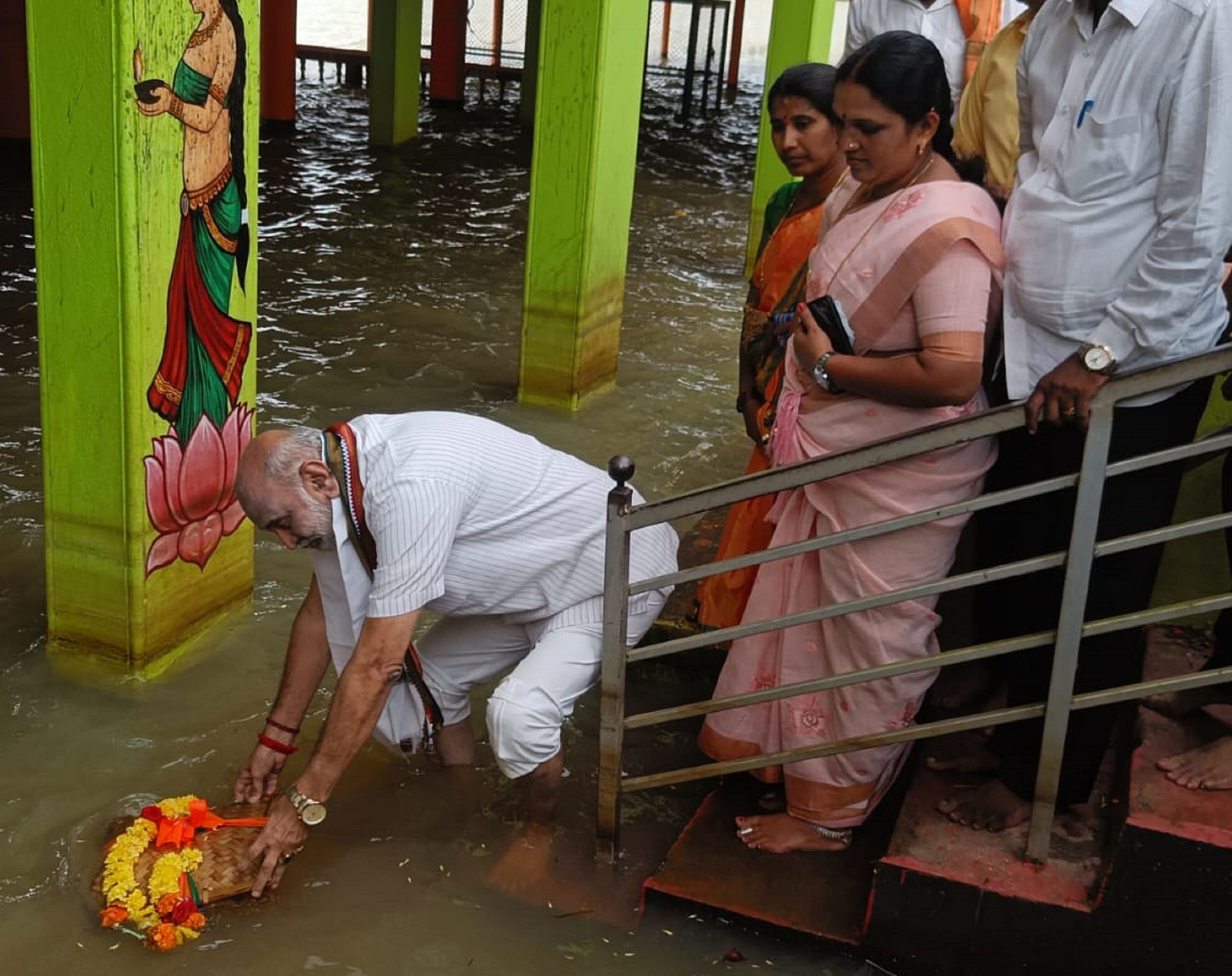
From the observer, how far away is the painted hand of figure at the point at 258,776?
3264 millimetres

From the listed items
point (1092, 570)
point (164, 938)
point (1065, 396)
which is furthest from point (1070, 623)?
point (164, 938)

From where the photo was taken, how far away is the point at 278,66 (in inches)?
551

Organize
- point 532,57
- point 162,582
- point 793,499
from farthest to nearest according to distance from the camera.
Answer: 1. point 532,57
2. point 162,582
3. point 793,499

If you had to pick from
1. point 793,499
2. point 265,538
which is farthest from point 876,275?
point 265,538

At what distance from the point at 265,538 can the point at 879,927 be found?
2935 mm

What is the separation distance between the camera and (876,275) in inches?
109

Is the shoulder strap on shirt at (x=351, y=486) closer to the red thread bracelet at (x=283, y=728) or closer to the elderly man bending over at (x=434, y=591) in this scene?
the elderly man bending over at (x=434, y=591)

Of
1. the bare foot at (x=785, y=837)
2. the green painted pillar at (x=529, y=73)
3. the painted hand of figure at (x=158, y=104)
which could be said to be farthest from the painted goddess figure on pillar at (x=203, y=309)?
the green painted pillar at (x=529, y=73)

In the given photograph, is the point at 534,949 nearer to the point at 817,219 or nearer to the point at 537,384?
the point at 817,219

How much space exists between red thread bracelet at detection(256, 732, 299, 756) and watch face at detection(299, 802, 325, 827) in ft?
1.34

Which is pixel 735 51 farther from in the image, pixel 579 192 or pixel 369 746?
pixel 369 746

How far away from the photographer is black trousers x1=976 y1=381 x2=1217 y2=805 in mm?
2650

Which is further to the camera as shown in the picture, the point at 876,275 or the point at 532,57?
the point at 532,57

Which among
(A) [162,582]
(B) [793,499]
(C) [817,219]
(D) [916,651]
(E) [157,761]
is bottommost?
(E) [157,761]
